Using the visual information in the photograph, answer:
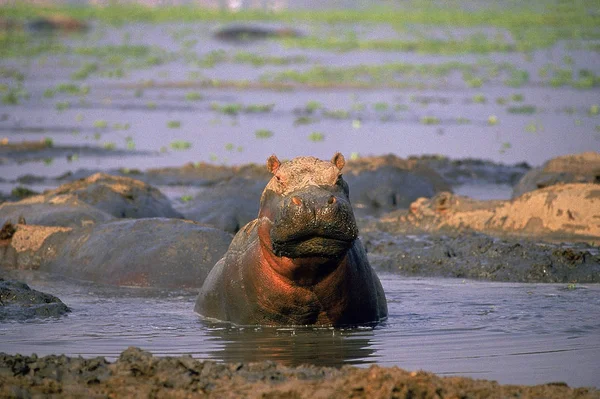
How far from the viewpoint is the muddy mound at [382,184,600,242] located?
44.7 feet

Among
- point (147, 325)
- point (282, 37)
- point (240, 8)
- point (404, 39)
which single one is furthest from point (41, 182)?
point (240, 8)

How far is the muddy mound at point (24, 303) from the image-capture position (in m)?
9.70

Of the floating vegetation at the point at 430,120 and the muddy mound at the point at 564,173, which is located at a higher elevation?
the floating vegetation at the point at 430,120

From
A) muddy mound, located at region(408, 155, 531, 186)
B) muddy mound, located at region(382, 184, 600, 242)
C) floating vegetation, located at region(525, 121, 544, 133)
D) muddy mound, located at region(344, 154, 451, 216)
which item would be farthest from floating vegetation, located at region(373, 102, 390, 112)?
muddy mound, located at region(382, 184, 600, 242)

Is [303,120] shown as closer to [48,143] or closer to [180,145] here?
[180,145]

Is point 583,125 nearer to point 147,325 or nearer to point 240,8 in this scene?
point 147,325

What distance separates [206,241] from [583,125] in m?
15.4

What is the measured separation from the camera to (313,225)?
795 cm

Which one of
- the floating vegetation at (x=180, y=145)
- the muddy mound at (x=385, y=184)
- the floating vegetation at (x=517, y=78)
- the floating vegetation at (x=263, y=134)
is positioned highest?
the floating vegetation at (x=517, y=78)

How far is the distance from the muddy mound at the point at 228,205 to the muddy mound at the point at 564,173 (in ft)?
11.1

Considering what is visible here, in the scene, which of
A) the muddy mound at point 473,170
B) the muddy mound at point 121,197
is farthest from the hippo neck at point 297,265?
the muddy mound at point 473,170

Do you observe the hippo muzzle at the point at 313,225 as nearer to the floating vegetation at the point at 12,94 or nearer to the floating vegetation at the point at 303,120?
the floating vegetation at the point at 303,120

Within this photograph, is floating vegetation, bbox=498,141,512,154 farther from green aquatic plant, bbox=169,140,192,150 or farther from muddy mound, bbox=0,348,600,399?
muddy mound, bbox=0,348,600,399

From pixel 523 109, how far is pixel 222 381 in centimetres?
2206
